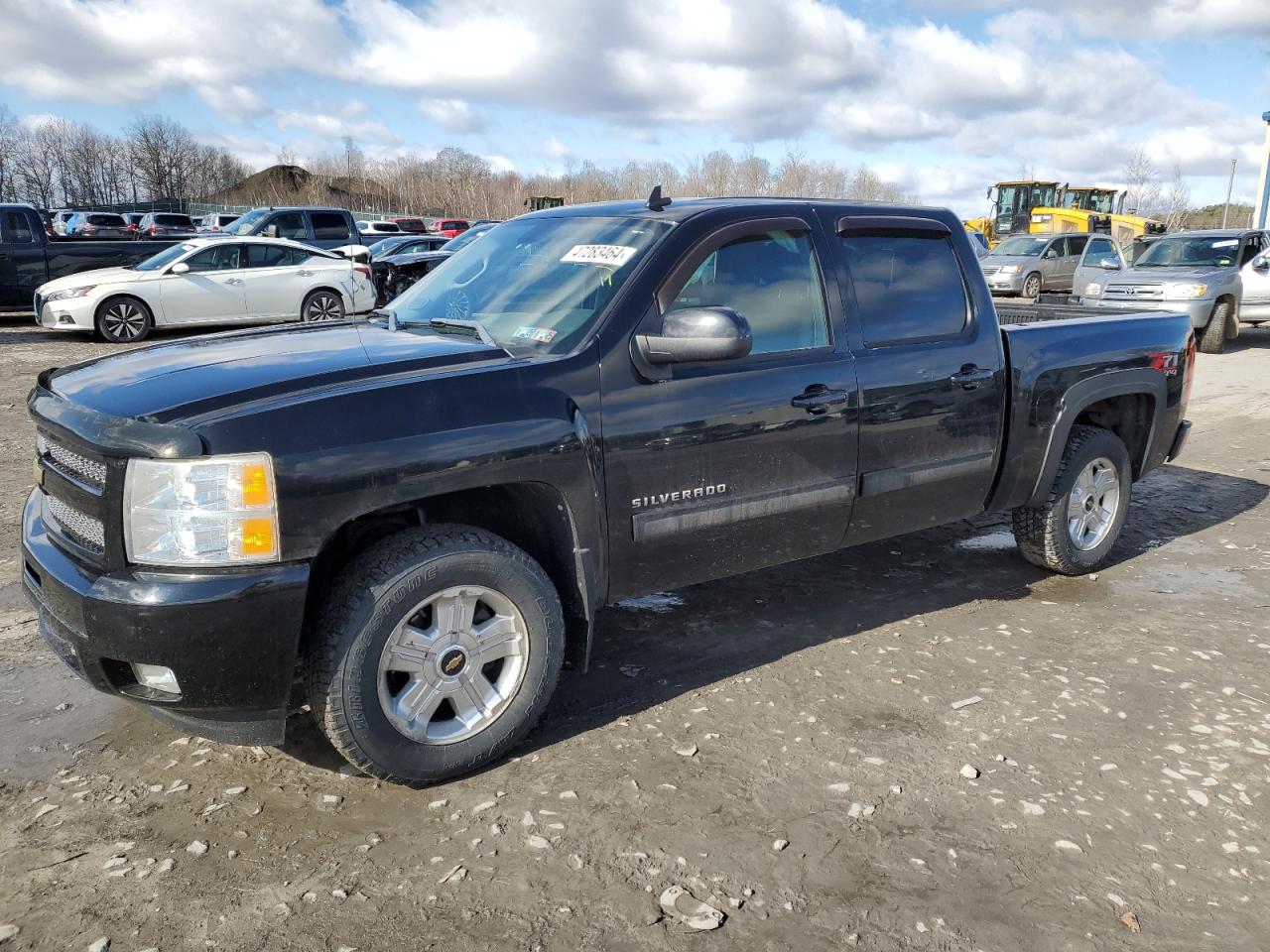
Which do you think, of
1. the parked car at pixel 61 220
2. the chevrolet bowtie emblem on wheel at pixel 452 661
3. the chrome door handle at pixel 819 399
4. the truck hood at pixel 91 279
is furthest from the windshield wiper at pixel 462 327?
the parked car at pixel 61 220

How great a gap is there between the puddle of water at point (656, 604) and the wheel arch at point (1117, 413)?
1797mm

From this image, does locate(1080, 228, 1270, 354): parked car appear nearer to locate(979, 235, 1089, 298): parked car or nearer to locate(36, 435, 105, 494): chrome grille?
locate(979, 235, 1089, 298): parked car

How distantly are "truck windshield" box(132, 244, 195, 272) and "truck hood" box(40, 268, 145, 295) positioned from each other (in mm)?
228

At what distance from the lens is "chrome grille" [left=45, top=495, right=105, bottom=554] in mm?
2881

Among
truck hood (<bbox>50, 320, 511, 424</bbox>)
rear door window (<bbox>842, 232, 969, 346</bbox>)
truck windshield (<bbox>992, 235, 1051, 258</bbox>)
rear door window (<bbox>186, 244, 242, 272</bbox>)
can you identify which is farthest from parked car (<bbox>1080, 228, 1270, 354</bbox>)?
truck hood (<bbox>50, 320, 511, 424</bbox>)

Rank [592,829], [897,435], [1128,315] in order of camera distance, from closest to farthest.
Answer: [592,829]
[897,435]
[1128,315]

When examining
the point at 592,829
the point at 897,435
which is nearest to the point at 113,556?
the point at 592,829

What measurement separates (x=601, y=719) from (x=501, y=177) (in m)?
89.3

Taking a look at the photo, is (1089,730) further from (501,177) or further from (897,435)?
(501,177)

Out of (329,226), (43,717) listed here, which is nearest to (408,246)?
(329,226)

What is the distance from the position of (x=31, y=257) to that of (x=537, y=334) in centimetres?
1441

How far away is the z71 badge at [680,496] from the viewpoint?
138 inches

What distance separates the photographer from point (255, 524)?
2.78 meters

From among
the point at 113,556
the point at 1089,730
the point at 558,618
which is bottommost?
the point at 1089,730
